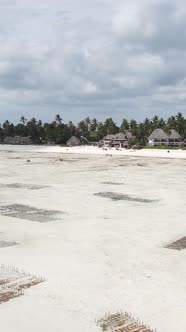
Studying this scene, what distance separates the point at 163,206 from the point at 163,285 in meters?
14.8

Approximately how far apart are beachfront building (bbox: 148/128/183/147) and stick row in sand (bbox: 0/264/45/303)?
15152 centimetres

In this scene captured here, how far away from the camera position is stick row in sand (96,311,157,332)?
10312 millimetres

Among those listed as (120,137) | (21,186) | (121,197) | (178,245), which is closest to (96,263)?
(178,245)

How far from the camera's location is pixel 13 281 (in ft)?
44.1

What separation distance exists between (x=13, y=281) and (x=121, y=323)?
423 cm

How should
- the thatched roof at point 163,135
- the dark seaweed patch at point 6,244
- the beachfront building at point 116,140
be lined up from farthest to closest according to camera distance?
the beachfront building at point 116,140
the thatched roof at point 163,135
the dark seaweed patch at point 6,244

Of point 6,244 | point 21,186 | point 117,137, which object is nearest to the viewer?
point 6,244

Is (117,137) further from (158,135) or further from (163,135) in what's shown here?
(163,135)

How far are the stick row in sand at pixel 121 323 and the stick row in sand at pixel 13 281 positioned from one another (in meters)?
2.89

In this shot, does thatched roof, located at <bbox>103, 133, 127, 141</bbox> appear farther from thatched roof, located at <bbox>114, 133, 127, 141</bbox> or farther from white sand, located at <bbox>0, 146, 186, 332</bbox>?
white sand, located at <bbox>0, 146, 186, 332</bbox>

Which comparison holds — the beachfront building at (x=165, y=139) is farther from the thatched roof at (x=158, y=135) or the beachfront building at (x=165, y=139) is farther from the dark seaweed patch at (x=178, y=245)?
the dark seaweed patch at (x=178, y=245)

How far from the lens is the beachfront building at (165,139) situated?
163m

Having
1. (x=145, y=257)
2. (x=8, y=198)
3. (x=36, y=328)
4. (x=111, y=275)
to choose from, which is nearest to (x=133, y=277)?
(x=111, y=275)

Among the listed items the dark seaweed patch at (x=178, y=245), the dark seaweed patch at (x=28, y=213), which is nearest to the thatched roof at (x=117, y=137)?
the dark seaweed patch at (x=28, y=213)
